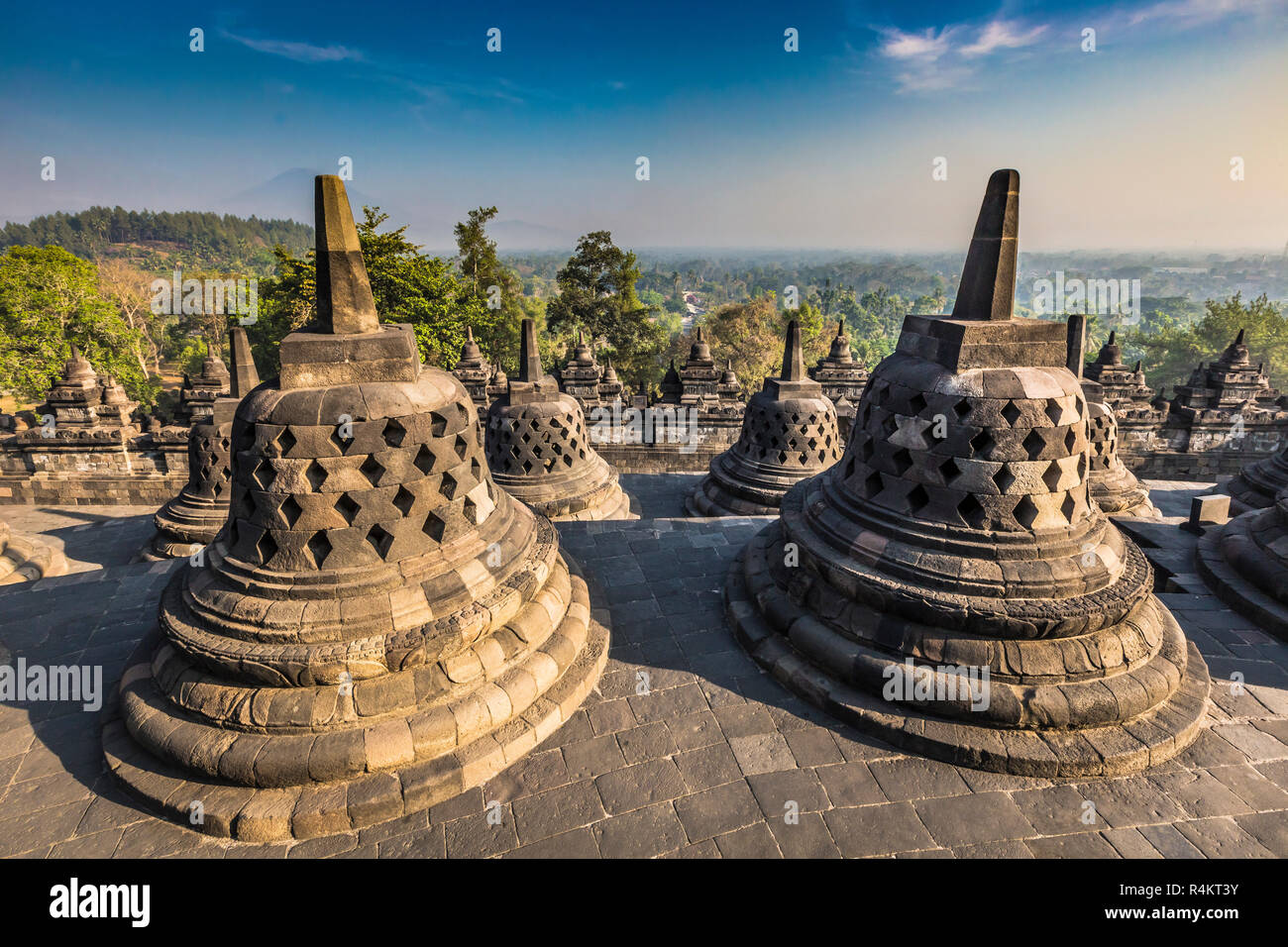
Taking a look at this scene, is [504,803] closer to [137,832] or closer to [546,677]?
[546,677]

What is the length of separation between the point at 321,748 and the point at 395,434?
6.76ft

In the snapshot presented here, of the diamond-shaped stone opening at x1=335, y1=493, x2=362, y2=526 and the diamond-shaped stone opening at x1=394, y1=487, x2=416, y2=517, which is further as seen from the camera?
the diamond-shaped stone opening at x1=394, y1=487, x2=416, y2=517

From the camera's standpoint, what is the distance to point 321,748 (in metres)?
3.59

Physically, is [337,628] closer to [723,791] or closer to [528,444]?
[723,791]

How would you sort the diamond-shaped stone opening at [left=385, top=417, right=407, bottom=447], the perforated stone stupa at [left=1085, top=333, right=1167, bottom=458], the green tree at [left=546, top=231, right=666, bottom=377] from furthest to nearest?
the green tree at [left=546, top=231, right=666, bottom=377], the perforated stone stupa at [left=1085, top=333, right=1167, bottom=458], the diamond-shaped stone opening at [left=385, top=417, right=407, bottom=447]

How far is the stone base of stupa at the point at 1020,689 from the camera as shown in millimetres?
3842

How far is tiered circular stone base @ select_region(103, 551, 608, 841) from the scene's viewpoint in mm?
3479

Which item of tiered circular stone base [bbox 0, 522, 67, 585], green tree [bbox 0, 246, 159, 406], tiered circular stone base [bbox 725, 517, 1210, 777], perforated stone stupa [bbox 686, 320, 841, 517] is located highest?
green tree [bbox 0, 246, 159, 406]

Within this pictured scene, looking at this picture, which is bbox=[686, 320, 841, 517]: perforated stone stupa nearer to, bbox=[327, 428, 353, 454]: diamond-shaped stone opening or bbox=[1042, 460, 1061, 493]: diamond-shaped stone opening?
bbox=[1042, 460, 1061, 493]: diamond-shaped stone opening

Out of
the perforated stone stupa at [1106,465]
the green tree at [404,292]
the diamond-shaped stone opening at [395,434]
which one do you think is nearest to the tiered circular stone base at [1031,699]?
the diamond-shaped stone opening at [395,434]

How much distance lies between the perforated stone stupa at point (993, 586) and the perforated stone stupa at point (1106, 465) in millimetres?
6183

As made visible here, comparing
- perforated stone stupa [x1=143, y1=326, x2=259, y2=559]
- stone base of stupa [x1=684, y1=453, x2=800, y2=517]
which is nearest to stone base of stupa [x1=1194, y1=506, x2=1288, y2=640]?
stone base of stupa [x1=684, y1=453, x2=800, y2=517]

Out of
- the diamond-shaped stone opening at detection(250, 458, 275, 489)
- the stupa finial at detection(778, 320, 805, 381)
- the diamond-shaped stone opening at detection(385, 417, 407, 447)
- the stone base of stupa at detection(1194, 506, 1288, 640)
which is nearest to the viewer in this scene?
the diamond-shaped stone opening at detection(250, 458, 275, 489)

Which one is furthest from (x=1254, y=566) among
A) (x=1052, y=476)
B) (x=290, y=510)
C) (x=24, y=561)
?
(x=24, y=561)
